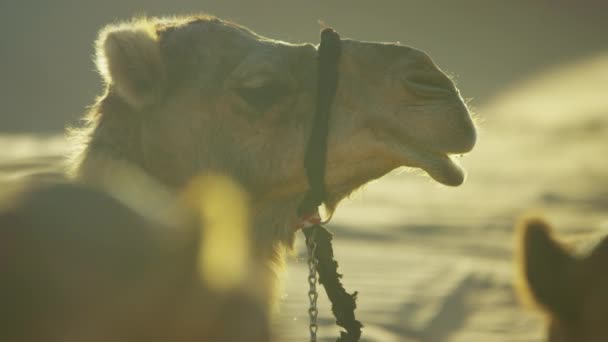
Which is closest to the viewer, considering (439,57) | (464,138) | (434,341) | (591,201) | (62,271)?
(62,271)

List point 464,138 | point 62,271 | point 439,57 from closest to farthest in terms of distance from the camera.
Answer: point 62,271 < point 464,138 < point 439,57

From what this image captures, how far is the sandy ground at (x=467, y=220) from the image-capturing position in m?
8.35

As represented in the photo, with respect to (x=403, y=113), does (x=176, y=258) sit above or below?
below

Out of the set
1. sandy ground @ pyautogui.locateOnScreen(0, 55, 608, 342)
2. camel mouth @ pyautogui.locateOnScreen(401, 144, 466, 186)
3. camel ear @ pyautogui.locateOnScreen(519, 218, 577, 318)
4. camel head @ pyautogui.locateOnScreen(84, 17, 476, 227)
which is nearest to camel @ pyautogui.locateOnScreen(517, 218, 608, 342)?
camel ear @ pyautogui.locateOnScreen(519, 218, 577, 318)

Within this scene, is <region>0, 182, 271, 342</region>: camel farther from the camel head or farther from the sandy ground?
the camel head

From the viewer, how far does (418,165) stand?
3.47 meters

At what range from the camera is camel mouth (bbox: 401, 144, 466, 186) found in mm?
3400

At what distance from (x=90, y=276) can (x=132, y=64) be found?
2485 millimetres

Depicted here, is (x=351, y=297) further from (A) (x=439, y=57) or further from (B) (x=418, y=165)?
(A) (x=439, y=57)

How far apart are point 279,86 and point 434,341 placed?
4546 millimetres

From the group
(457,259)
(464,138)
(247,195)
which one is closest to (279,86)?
(247,195)

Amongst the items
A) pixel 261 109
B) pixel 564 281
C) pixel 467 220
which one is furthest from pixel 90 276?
pixel 467 220

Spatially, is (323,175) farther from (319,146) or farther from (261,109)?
(261,109)

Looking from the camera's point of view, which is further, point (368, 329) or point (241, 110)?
point (368, 329)
